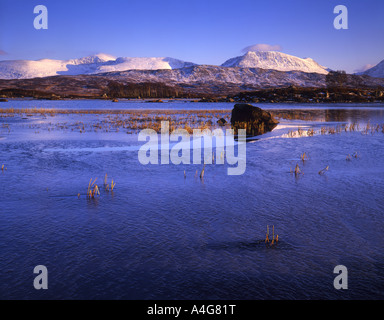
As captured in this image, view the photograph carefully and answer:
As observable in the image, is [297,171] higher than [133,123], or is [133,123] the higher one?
[133,123]

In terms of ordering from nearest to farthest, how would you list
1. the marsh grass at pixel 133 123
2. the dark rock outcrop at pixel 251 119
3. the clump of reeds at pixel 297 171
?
the clump of reeds at pixel 297 171
the marsh grass at pixel 133 123
the dark rock outcrop at pixel 251 119

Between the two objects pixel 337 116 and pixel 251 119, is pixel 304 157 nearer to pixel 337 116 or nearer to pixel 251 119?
pixel 251 119

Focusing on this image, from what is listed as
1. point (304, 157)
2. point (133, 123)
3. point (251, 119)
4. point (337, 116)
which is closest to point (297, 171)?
point (304, 157)

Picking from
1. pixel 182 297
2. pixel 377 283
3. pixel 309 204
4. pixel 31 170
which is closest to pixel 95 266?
pixel 182 297

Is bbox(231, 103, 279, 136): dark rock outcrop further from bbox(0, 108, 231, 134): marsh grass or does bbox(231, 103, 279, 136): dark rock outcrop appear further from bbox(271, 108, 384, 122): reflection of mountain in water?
bbox(271, 108, 384, 122): reflection of mountain in water

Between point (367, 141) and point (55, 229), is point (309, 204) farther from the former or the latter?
point (367, 141)

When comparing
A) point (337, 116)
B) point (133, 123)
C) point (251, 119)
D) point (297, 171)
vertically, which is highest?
point (337, 116)

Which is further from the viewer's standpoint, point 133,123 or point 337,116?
point 337,116

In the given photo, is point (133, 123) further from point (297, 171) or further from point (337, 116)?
point (337, 116)

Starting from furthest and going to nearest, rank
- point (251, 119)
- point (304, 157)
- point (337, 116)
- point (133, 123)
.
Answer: point (337, 116), point (133, 123), point (251, 119), point (304, 157)

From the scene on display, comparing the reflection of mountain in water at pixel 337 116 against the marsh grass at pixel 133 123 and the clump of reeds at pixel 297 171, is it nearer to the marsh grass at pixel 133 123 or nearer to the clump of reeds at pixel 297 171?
the marsh grass at pixel 133 123

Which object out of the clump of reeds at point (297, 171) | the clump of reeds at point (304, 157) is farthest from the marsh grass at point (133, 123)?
the clump of reeds at point (297, 171)

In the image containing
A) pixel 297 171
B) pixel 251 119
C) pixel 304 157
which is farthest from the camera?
pixel 251 119

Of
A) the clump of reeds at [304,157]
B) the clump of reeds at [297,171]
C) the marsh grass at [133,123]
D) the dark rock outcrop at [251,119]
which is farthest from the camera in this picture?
the dark rock outcrop at [251,119]
